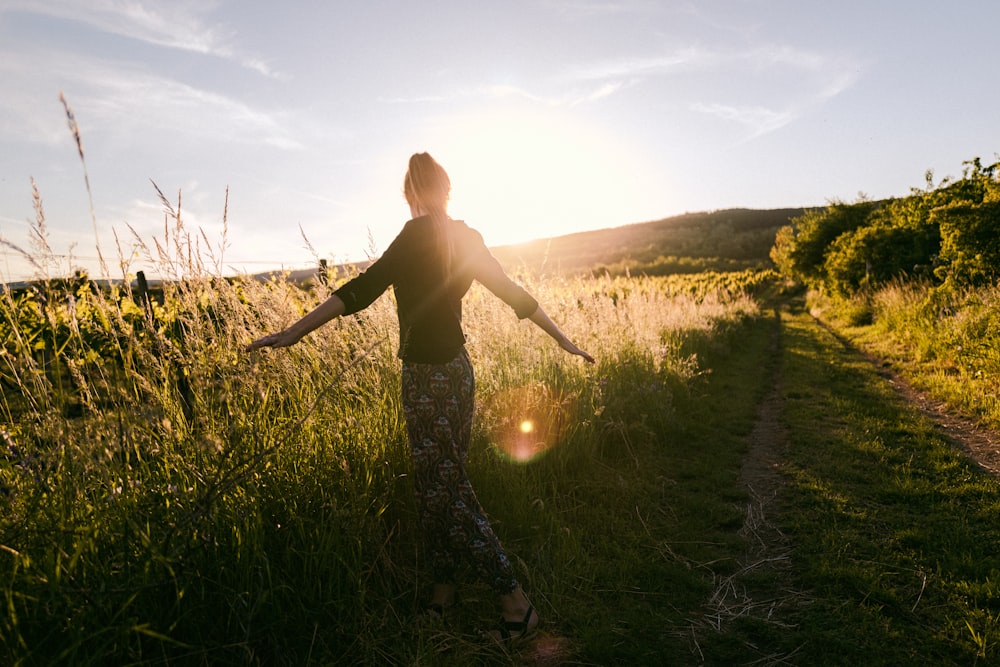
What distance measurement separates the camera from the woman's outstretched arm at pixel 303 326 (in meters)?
2.21

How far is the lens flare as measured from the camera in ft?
14.2

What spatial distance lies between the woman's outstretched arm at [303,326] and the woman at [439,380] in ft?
1.06

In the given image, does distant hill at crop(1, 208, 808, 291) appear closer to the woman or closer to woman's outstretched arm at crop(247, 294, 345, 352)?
the woman

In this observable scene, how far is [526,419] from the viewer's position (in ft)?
15.2

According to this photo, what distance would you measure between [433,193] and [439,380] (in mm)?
980

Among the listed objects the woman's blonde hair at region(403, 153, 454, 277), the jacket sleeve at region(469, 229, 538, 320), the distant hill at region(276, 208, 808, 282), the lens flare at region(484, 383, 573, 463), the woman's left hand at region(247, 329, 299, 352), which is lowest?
the lens flare at region(484, 383, 573, 463)

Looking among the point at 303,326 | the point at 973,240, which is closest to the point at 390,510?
the point at 303,326

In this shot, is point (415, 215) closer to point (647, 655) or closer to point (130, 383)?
point (130, 383)

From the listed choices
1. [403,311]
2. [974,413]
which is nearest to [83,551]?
[403,311]

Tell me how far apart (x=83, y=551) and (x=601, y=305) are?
697cm

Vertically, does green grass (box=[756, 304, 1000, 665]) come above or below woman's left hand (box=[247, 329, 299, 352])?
below

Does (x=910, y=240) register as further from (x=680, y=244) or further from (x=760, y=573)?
(x=680, y=244)

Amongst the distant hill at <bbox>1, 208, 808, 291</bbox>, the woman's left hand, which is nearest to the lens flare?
the woman's left hand

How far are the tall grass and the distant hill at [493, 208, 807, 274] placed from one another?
1791 inches
